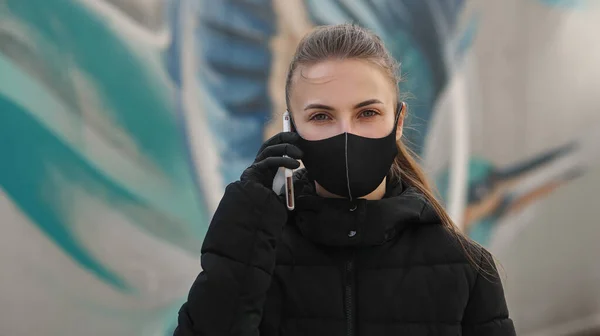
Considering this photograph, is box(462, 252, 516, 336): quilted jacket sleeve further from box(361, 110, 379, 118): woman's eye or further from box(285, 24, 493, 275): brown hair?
box(361, 110, 379, 118): woman's eye

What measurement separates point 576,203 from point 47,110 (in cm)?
266

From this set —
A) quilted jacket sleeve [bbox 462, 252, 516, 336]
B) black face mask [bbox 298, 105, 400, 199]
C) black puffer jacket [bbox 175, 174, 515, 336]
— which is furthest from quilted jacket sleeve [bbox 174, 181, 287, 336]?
quilted jacket sleeve [bbox 462, 252, 516, 336]

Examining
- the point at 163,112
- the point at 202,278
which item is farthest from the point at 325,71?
the point at 163,112

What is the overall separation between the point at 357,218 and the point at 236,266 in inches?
8.8

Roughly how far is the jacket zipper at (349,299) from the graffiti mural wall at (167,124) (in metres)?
0.95

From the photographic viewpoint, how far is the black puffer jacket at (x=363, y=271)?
0.82 meters

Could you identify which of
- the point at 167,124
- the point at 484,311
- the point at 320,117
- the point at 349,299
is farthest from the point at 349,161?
the point at 167,124

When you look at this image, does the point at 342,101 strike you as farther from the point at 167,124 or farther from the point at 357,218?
the point at 167,124

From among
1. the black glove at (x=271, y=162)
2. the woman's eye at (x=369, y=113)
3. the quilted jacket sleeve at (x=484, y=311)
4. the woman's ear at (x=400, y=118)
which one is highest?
the woman's ear at (x=400, y=118)

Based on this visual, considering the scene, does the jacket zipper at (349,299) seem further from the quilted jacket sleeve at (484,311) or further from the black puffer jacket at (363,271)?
the quilted jacket sleeve at (484,311)

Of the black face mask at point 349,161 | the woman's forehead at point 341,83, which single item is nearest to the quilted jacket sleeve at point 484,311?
the black face mask at point 349,161

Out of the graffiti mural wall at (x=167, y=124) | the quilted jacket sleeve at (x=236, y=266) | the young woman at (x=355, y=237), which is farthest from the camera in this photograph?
the graffiti mural wall at (x=167, y=124)

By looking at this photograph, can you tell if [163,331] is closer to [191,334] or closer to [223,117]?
[223,117]

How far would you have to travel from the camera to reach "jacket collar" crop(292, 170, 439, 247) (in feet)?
2.85
